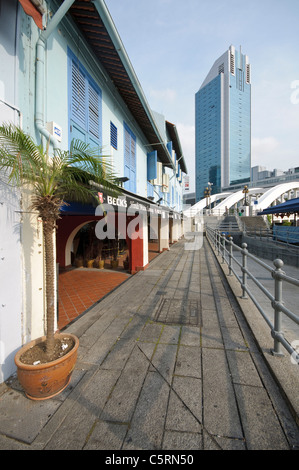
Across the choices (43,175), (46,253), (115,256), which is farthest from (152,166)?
(46,253)

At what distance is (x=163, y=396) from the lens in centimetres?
210

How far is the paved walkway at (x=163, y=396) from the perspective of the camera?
5.55ft

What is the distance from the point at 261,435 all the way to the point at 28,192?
11.4 feet

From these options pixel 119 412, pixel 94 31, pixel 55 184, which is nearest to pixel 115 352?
pixel 119 412

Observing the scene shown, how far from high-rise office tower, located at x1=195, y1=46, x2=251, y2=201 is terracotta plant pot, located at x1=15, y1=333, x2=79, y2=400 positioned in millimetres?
118694

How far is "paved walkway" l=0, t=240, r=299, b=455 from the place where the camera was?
1.69 metres

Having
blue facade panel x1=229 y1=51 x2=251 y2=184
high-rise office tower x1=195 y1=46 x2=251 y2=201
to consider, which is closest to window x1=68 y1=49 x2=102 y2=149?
high-rise office tower x1=195 y1=46 x2=251 y2=201

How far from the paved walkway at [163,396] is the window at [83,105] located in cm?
381

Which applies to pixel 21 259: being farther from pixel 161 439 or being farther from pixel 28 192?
pixel 161 439

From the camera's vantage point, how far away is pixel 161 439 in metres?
1.68

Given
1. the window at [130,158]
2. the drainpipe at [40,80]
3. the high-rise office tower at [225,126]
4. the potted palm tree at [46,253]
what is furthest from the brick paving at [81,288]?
the high-rise office tower at [225,126]

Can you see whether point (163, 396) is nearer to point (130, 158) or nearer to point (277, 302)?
point (277, 302)

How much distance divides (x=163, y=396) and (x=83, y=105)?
17.0 ft

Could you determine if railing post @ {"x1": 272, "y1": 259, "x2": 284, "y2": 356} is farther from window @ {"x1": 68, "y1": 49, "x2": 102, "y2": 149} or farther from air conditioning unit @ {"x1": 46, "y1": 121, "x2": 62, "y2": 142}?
window @ {"x1": 68, "y1": 49, "x2": 102, "y2": 149}
